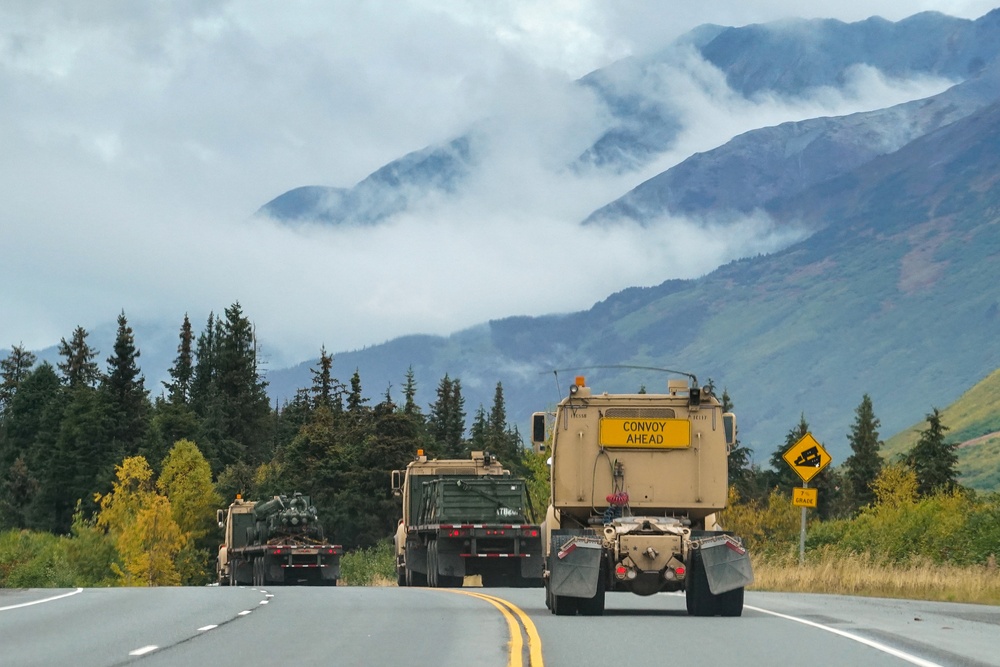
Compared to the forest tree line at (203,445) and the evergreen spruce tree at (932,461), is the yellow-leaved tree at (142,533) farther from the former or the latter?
the evergreen spruce tree at (932,461)

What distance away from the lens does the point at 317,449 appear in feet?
374

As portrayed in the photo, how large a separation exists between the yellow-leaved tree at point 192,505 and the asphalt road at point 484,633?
82.7 m

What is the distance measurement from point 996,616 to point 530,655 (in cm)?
918

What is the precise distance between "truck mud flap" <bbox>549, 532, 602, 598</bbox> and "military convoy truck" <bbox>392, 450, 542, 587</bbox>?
61.7ft

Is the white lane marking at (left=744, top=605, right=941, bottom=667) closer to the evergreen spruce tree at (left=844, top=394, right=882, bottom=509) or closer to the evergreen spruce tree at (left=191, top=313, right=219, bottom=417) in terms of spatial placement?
the evergreen spruce tree at (left=844, top=394, right=882, bottom=509)

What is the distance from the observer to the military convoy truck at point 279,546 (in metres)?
49.0

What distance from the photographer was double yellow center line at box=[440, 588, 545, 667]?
14.1 metres

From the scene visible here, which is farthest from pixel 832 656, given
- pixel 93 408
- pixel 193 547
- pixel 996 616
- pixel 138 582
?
pixel 93 408

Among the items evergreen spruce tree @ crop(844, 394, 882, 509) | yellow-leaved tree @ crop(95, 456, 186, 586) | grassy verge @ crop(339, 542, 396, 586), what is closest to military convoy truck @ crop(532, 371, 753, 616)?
grassy verge @ crop(339, 542, 396, 586)

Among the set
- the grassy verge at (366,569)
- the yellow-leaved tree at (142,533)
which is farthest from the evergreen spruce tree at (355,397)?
the grassy verge at (366,569)

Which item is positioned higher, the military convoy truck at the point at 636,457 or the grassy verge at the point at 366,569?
the military convoy truck at the point at 636,457

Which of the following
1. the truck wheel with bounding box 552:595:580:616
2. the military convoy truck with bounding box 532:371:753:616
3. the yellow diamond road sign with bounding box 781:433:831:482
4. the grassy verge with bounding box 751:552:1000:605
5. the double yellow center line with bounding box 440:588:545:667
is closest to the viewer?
the double yellow center line with bounding box 440:588:545:667

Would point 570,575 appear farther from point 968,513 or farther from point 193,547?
point 193,547

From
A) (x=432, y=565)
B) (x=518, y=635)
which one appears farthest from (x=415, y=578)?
(x=518, y=635)
